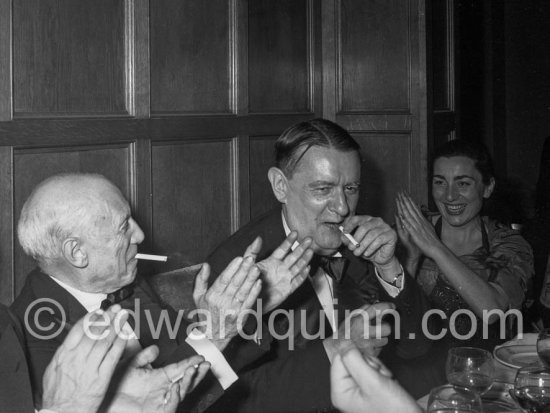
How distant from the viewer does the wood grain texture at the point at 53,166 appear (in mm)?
2447

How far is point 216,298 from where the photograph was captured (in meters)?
1.89

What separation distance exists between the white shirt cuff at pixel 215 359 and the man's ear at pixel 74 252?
1.28 feet

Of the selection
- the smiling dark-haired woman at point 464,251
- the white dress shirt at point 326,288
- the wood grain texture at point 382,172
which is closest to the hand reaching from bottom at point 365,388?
the white dress shirt at point 326,288

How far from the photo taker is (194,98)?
330 cm

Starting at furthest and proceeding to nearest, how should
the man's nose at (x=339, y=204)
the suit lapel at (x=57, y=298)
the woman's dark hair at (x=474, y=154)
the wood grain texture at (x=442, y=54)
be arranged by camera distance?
1. the wood grain texture at (x=442, y=54)
2. the woman's dark hair at (x=474, y=154)
3. the man's nose at (x=339, y=204)
4. the suit lapel at (x=57, y=298)

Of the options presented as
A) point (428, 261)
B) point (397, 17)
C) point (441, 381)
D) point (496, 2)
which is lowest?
point (441, 381)

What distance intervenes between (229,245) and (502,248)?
129 cm

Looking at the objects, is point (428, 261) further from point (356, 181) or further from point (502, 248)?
point (356, 181)

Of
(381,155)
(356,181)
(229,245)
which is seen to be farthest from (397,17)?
(229,245)

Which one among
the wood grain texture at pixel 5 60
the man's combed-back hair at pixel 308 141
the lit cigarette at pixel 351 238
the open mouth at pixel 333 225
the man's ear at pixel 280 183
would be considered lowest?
the lit cigarette at pixel 351 238

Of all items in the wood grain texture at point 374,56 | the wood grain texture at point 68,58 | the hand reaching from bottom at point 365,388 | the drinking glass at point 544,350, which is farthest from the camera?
the wood grain texture at point 374,56

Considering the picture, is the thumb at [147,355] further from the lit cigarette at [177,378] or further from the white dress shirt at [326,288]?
the white dress shirt at [326,288]

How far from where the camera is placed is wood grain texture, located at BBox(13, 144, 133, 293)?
2.45m

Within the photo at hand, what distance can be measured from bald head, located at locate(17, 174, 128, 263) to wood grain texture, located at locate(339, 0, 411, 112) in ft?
7.84
